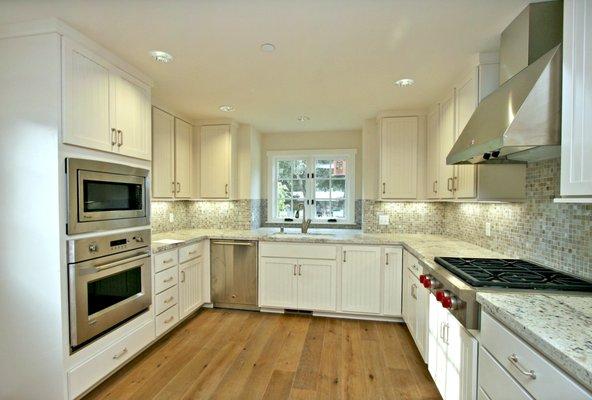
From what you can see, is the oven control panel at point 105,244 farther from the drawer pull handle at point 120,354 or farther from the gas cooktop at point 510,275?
the gas cooktop at point 510,275

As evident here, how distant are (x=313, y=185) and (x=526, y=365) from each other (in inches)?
140

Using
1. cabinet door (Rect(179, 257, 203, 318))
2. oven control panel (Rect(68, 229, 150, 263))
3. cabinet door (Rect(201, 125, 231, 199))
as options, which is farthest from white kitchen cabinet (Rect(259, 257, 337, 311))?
oven control panel (Rect(68, 229, 150, 263))

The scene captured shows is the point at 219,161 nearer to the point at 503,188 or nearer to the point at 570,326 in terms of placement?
the point at 503,188

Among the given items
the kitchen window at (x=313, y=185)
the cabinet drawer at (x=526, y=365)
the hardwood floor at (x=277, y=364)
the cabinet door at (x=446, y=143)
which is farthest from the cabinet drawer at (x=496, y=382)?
the kitchen window at (x=313, y=185)

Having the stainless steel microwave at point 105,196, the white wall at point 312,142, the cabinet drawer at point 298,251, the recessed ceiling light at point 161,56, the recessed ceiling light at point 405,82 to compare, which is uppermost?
the recessed ceiling light at point 161,56

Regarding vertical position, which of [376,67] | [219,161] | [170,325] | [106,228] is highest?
[376,67]

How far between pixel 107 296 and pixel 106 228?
0.49 metres

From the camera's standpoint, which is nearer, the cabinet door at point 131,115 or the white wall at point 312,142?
the cabinet door at point 131,115

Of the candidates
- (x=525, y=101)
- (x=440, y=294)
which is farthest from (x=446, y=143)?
(x=440, y=294)

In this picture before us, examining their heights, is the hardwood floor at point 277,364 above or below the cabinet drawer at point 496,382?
below

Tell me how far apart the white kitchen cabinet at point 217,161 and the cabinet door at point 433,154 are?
238 cm

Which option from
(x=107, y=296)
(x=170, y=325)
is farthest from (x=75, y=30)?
(x=170, y=325)

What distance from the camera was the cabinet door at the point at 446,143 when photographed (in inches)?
102

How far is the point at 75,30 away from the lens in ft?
5.93
